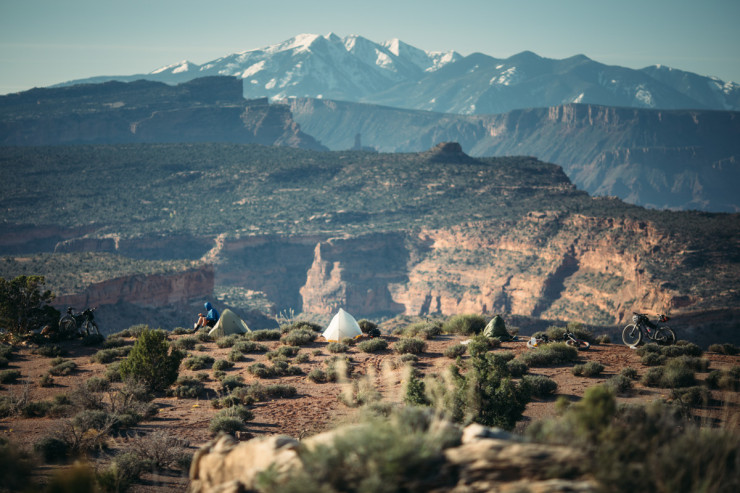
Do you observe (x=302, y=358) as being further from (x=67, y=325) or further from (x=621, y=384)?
(x=67, y=325)

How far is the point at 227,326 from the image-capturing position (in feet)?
97.3

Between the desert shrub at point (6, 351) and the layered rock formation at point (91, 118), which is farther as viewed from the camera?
the layered rock formation at point (91, 118)

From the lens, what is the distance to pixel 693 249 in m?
68.7

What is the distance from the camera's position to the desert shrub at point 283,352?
902 inches

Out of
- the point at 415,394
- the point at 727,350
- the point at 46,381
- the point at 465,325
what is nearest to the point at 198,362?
the point at 46,381

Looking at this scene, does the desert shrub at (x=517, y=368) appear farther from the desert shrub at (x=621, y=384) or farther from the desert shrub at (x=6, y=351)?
the desert shrub at (x=6, y=351)

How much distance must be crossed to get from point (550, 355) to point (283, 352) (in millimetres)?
9617

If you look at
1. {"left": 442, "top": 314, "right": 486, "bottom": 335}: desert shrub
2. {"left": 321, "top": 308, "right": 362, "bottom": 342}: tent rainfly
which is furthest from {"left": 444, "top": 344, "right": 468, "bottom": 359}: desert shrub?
{"left": 321, "top": 308, "right": 362, "bottom": 342}: tent rainfly

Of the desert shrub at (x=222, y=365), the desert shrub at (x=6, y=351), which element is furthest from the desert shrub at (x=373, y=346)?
the desert shrub at (x=6, y=351)

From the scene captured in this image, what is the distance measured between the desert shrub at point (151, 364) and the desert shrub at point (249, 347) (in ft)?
16.7

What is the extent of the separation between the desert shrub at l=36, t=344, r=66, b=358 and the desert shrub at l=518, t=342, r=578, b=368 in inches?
690

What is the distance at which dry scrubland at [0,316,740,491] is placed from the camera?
22.9 ft

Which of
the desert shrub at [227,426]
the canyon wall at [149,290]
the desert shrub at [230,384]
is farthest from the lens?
the canyon wall at [149,290]

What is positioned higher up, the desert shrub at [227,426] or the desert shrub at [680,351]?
the desert shrub at [680,351]
